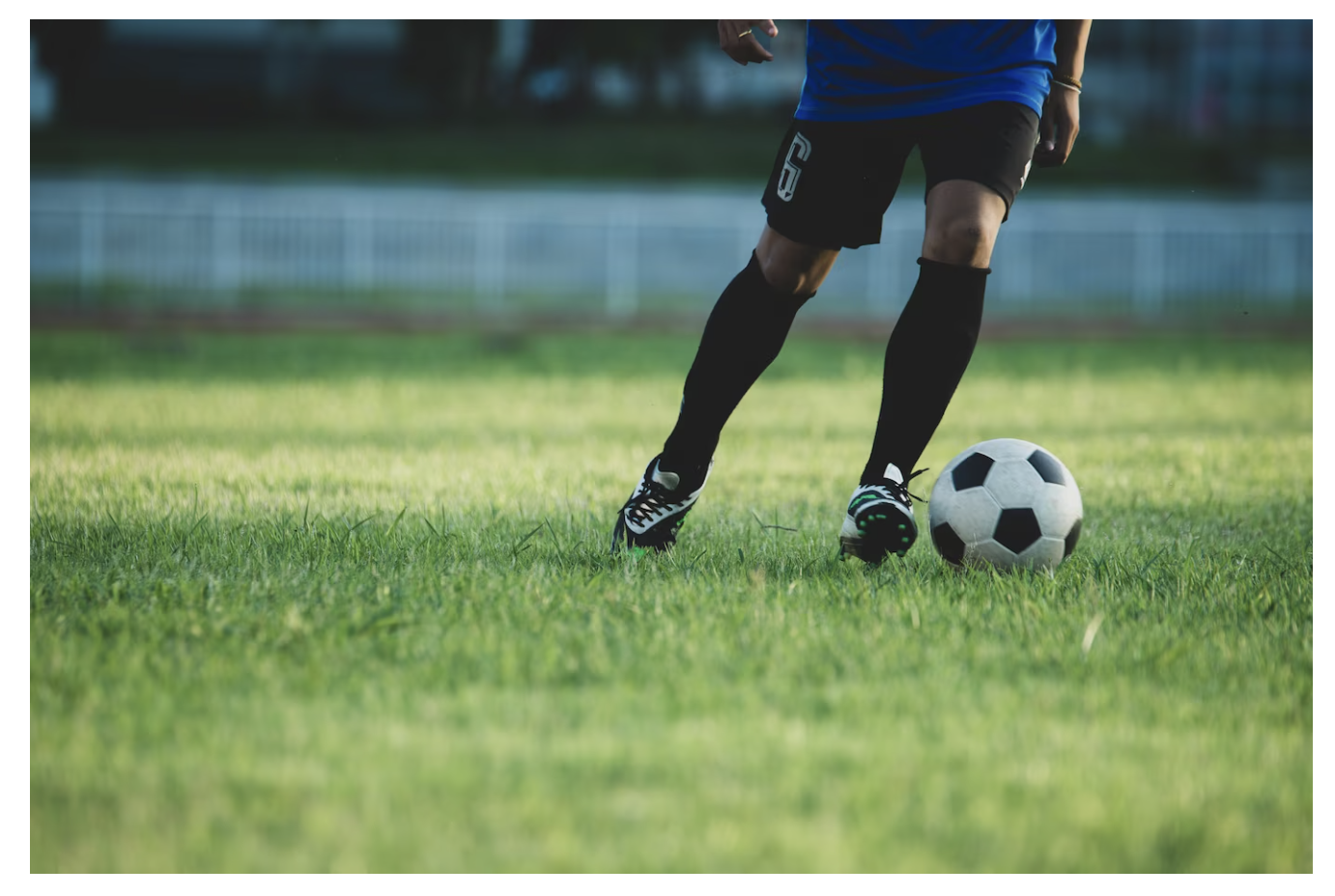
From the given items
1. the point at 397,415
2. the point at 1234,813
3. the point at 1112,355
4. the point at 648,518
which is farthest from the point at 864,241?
the point at 1112,355

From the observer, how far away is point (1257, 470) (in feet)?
16.5

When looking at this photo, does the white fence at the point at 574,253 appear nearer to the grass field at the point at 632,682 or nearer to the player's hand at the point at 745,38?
the grass field at the point at 632,682

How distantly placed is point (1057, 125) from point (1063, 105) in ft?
0.20

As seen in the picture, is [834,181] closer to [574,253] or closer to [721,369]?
[721,369]

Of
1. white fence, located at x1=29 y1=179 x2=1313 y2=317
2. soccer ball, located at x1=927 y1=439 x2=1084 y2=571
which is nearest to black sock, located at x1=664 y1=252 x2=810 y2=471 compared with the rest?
soccer ball, located at x1=927 y1=439 x2=1084 y2=571

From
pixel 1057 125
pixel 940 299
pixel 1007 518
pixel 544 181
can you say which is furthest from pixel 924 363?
pixel 544 181

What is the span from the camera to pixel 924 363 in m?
3.18

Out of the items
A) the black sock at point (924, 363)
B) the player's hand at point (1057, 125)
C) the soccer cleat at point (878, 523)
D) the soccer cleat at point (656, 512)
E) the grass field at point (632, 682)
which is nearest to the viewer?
the grass field at point (632, 682)

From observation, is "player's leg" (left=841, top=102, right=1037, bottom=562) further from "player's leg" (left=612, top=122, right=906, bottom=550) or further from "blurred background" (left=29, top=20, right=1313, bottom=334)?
"blurred background" (left=29, top=20, right=1313, bottom=334)

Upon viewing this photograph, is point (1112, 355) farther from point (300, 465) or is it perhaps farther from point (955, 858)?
point (955, 858)

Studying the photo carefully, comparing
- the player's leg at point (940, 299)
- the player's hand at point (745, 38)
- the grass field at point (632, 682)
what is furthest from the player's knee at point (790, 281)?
the grass field at point (632, 682)

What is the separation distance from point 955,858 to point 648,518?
1.76 meters

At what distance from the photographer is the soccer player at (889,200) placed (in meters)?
3.04

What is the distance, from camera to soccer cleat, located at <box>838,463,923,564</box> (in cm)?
300
